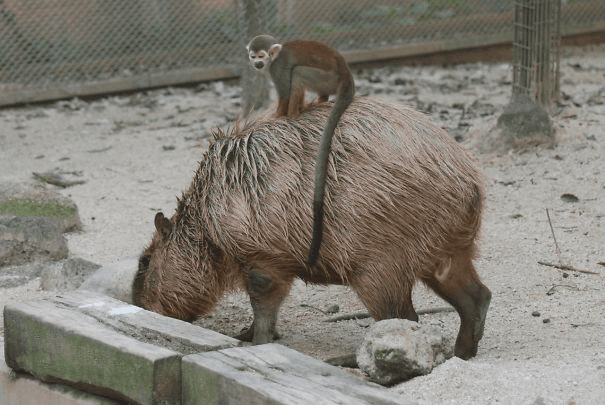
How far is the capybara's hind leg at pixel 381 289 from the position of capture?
11.6 ft

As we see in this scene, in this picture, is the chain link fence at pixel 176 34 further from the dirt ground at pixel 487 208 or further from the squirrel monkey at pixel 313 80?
the squirrel monkey at pixel 313 80

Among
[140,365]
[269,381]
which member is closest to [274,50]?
[140,365]

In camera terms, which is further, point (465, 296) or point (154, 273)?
point (154, 273)

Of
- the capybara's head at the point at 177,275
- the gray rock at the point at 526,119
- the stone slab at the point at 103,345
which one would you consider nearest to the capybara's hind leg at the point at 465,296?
the capybara's head at the point at 177,275

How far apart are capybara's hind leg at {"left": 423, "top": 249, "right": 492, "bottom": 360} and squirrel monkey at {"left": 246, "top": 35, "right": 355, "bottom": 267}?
2.22 feet

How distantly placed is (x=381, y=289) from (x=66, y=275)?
2.15 m

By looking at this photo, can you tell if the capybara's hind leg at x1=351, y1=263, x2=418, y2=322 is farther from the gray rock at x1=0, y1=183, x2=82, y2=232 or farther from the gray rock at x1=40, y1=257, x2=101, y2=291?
the gray rock at x1=0, y1=183, x2=82, y2=232

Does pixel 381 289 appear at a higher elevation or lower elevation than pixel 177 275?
higher

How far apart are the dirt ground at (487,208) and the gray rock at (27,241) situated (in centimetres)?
26

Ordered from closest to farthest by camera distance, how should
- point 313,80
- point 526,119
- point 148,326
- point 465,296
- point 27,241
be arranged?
point 148,326 → point 465,296 → point 313,80 → point 27,241 → point 526,119

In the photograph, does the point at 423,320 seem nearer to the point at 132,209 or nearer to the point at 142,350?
the point at 142,350

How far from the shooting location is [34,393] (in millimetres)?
3607

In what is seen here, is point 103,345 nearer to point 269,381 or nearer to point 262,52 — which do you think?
point 269,381

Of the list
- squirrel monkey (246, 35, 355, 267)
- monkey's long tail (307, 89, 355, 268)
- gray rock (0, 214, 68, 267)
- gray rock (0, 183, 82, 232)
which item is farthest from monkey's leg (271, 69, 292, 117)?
gray rock (0, 183, 82, 232)
